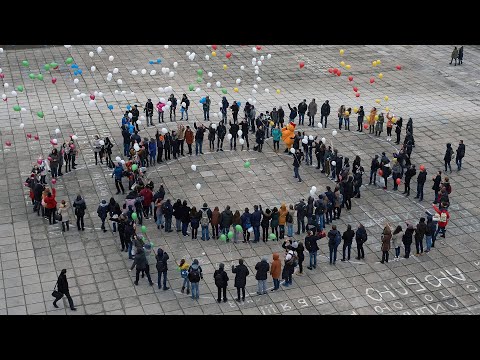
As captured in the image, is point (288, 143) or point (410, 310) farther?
point (288, 143)

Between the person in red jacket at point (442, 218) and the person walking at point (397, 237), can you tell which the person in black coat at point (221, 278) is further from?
the person in red jacket at point (442, 218)

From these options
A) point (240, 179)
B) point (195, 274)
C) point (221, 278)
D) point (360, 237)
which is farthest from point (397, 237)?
point (240, 179)

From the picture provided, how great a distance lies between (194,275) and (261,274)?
2078 millimetres

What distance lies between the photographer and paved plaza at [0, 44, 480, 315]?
2342 cm

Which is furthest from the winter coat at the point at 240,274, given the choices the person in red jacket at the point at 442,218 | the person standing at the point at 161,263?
the person in red jacket at the point at 442,218

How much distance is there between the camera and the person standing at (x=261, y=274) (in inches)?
896

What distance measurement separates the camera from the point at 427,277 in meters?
24.6

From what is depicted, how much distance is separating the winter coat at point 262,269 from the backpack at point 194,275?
1820 millimetres

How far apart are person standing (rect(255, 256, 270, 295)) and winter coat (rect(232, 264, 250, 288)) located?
358 mm

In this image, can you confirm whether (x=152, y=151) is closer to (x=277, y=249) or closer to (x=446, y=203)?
(x=277, y=249)

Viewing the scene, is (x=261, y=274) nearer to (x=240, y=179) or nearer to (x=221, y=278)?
(x=221, y=278)

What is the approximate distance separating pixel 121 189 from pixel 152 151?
2612 mm
